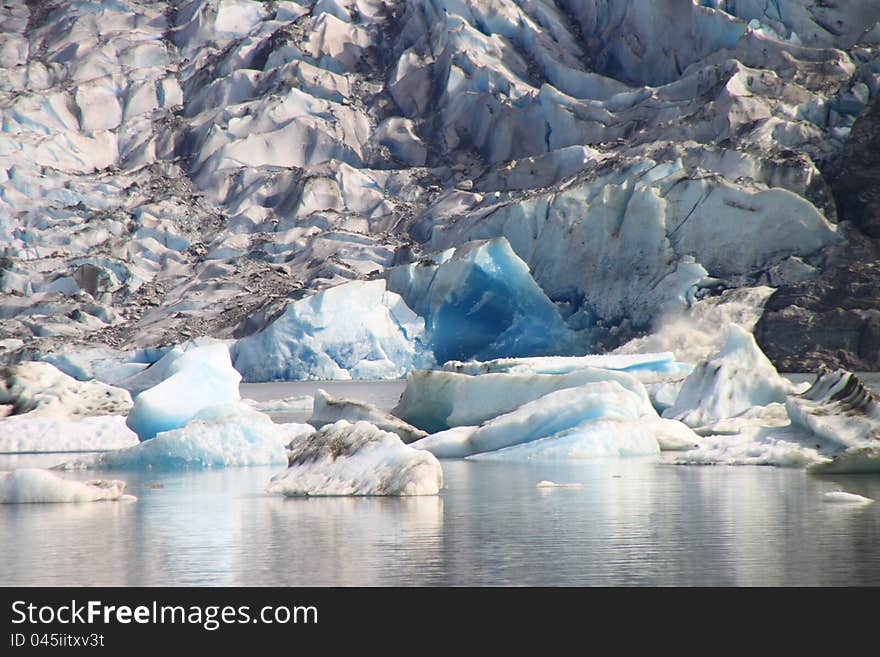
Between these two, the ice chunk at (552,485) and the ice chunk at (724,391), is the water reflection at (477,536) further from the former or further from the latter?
the ice chunk at (724,391)

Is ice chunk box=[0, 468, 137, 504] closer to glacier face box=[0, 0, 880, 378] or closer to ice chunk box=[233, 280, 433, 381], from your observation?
ice chunk box=[233, 280, 433, 381]

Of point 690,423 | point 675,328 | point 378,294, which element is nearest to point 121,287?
point 378,294

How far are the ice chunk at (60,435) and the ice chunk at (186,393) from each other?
0.74 meters

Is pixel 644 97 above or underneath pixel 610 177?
above

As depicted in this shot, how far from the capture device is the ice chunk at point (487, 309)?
1239 inches

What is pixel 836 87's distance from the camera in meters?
39.7

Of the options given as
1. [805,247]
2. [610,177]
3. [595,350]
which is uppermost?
[610,177]

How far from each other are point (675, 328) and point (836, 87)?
45.4ft

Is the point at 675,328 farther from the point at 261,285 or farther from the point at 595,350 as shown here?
the point at 261,285

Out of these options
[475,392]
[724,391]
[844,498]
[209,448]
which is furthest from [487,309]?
[844,498]

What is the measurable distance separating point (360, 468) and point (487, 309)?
23344 mm

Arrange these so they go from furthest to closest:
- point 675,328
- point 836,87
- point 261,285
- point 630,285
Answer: point 261,285 < point 836,87 < point 630,285 < point 675,328

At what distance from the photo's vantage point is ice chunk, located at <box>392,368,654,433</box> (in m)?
15.7

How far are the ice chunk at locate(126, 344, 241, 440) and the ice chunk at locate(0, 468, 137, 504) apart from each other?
5.24 m
